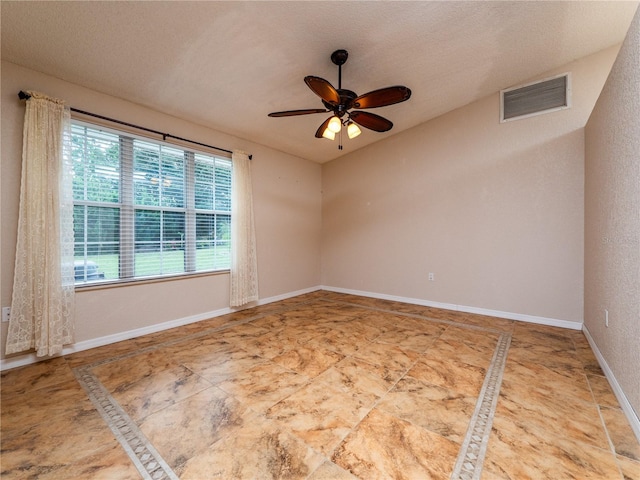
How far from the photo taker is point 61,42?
218cm

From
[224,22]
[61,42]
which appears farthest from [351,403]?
[61,42]

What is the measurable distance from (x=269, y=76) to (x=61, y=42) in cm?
166

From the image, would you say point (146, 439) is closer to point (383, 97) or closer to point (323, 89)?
point (323, 89)

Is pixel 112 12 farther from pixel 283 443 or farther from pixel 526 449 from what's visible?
pixel 526 449

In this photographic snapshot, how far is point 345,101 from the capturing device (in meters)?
2.45

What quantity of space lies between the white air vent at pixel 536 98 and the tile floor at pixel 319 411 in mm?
2818

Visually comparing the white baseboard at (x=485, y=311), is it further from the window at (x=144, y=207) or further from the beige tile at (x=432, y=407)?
the window at (x=144, y=207)

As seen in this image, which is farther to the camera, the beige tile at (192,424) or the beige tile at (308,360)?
the beige tile at (308,360)

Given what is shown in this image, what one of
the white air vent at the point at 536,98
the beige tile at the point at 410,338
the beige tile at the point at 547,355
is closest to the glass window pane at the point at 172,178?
the beige tile at the point at 410,338

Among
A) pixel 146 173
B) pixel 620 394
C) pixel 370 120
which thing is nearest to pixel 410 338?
Answer: pixel 620 394

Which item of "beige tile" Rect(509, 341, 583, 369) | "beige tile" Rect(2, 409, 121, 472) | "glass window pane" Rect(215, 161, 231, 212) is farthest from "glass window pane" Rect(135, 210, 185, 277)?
"beige tile" Rect(509, 341, 583, 369)

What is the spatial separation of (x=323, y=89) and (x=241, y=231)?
2.44 metres

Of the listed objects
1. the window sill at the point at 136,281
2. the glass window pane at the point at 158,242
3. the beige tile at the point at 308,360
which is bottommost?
the beige tile at the point at 308,360

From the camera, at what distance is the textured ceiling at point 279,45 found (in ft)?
6.81
